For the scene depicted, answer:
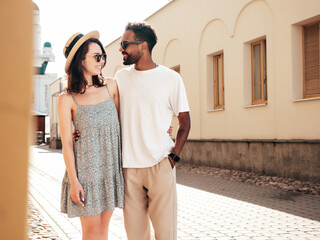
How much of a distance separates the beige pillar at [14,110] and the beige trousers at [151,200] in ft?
8.06

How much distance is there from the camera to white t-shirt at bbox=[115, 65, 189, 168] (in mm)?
2920

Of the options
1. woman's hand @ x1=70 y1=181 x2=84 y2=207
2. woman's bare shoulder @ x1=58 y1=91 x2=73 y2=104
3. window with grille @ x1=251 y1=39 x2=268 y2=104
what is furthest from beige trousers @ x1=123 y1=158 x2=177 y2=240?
window with grille @ x1=251 y1=39 x2=268 y2=104

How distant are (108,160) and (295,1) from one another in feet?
29.5

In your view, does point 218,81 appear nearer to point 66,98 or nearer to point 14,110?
point 66,98

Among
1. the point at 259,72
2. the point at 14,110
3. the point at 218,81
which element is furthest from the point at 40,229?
the point at 218,81

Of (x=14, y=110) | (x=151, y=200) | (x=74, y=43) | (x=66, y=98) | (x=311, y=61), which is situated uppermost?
(x=311, y=61)

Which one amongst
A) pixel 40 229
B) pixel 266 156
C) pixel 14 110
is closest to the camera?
pixel 14 110

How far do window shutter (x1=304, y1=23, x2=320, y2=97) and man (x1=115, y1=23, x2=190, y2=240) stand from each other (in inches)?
316

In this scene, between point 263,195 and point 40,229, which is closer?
point 40,229

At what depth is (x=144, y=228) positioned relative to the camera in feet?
9.84

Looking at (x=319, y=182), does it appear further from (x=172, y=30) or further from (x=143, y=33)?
(x=172, y=30)

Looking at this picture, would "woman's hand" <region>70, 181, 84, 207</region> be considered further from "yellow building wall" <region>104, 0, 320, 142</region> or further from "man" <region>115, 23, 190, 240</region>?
"yellow building wall" <region>104, 0, 320, 142</region>

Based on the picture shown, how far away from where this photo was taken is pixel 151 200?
9.92 ft

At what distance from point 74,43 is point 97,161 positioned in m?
0.87
